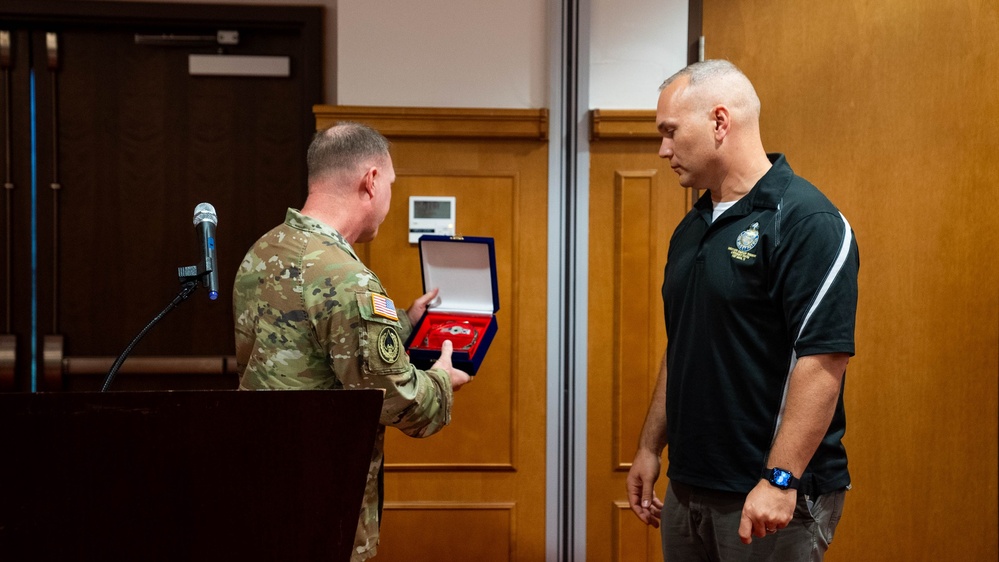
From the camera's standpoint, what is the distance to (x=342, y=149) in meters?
1.72

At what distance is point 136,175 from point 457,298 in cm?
161

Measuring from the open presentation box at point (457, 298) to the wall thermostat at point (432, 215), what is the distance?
524mm

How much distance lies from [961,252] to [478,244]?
1194 millimetres

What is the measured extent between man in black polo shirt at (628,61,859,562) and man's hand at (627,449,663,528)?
7cm

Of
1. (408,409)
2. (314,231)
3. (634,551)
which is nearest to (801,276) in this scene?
(408,409)

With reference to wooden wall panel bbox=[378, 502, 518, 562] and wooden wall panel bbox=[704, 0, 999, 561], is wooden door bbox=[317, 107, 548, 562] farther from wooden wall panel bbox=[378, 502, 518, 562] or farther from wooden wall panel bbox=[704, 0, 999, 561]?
wooden wall panel bbox=[704, 0, 999, 561]

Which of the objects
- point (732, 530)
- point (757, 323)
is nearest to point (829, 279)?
point (757, 323)

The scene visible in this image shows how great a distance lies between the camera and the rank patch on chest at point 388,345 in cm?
152

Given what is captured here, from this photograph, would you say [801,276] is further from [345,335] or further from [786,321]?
[345,335]

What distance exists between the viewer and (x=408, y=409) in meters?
1.58

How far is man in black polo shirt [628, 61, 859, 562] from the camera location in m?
1.34

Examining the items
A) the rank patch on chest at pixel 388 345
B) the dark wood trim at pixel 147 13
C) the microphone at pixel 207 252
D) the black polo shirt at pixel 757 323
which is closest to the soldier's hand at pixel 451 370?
the rank patch on chest at pixel 388 345

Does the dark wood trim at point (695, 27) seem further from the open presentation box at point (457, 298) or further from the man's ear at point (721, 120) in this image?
the open presentation box at point (457, 298)

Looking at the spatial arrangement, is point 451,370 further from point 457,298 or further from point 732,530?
point 732,530
